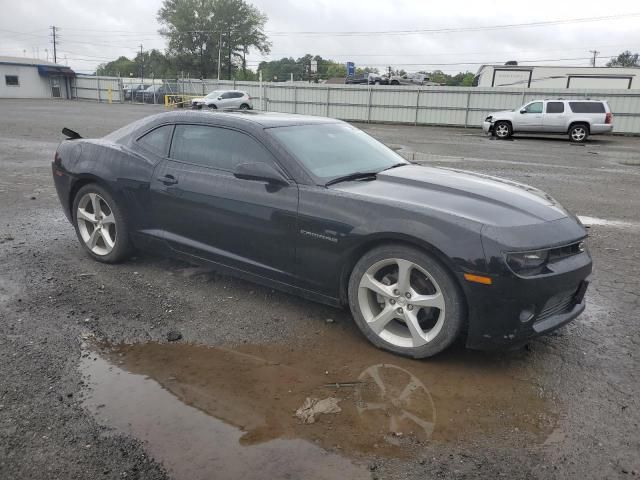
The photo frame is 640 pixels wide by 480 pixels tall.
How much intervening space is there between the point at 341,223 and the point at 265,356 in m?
1.01

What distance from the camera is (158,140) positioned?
4719 mm

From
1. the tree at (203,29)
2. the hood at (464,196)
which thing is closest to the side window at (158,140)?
the hood at (464,196)

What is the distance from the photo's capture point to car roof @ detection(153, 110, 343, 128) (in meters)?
4.32

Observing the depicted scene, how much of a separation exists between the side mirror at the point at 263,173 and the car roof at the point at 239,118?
0.50 m

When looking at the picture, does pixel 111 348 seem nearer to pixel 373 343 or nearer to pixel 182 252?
pixel 182 252

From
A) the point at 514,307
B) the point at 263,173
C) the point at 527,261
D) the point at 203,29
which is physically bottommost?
the point at 514,307

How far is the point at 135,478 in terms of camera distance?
2336 millimetres

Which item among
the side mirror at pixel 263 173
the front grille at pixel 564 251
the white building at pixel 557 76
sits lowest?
the front grille at pixel 564 251

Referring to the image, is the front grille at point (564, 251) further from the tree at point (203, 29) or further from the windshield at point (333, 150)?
the tree at point (203, 29)

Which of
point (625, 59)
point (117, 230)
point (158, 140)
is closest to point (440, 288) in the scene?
point (158, 140)

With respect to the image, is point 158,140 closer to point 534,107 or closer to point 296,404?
point 296,404

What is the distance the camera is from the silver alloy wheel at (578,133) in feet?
70.7

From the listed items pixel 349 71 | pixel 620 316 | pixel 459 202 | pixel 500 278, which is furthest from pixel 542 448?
pixel 349 71

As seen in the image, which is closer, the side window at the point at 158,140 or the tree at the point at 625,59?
the side window at the point at 158,140
